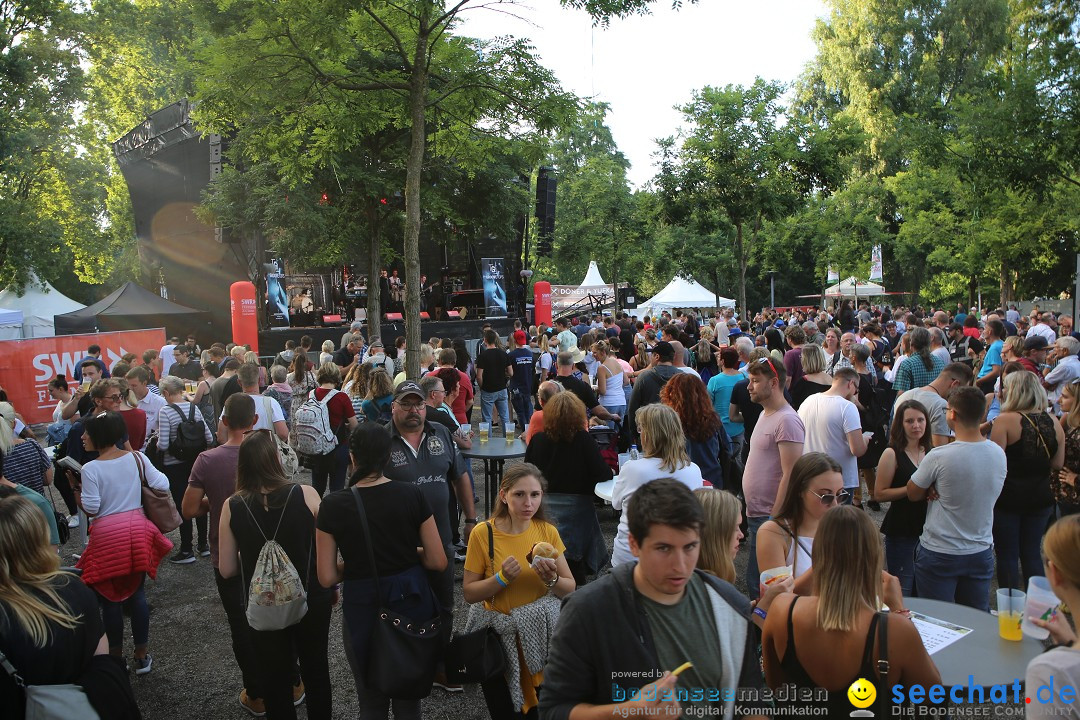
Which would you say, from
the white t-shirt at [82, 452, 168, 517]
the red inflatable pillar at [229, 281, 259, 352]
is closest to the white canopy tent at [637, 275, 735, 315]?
A: the red inflatable pillar at [229, 281, 259, 352]

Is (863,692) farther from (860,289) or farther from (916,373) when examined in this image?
(860,289)

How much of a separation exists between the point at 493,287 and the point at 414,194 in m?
16.9

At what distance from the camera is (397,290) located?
24.6 metres

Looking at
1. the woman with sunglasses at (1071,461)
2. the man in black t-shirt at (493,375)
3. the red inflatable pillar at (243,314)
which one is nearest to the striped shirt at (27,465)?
the man in black t-shirt at (493,375)

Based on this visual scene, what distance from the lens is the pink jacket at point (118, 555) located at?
4.04 m

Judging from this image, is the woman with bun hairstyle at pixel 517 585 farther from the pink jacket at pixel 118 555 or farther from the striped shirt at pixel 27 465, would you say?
the striped shirt at pixel 27 465

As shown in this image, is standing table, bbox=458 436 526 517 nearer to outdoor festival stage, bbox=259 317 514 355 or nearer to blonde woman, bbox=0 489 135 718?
blonde woman, bbox=0 489 135 718

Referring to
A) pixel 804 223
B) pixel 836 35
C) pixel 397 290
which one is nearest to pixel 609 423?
pixel 397 290

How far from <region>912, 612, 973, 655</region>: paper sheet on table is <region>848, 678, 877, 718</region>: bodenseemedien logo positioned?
0.72 metres

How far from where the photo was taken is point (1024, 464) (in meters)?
4.24

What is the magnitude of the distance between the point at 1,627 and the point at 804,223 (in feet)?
107

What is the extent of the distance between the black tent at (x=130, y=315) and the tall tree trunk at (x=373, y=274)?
17.6 ft

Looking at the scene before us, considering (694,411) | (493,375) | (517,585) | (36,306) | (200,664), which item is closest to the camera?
(517,585)

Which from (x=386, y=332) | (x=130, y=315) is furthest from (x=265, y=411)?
(x=386, y=332)
